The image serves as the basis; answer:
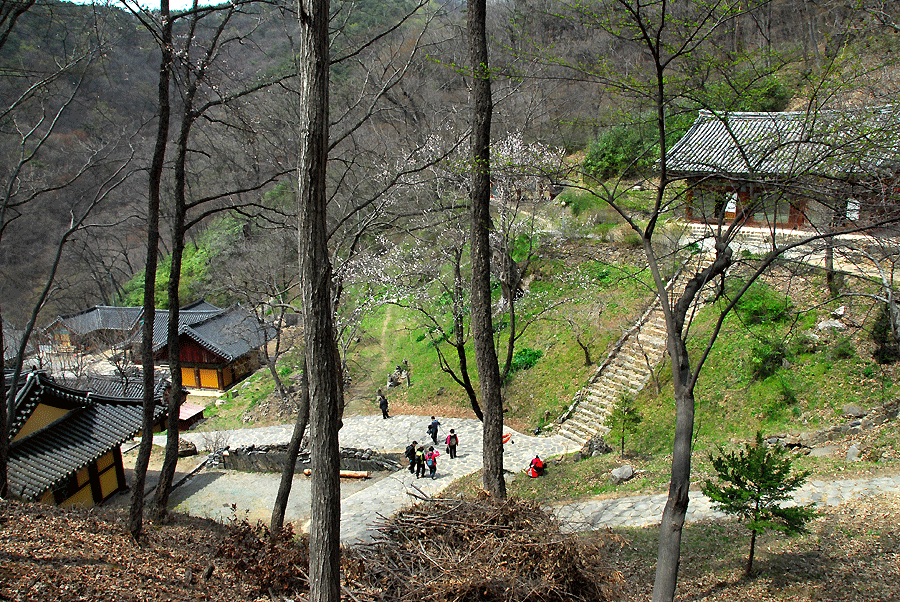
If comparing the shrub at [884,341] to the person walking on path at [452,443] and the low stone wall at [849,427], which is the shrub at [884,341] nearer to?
the low stone wall at [849,427]

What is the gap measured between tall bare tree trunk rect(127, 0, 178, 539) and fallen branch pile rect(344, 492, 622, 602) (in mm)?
4183

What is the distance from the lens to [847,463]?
34.3 feet

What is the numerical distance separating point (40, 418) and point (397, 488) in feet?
28.7

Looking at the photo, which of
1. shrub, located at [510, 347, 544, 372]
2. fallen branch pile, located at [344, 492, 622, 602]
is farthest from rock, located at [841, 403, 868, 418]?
shrub, located at [510, 347, 544, 372]

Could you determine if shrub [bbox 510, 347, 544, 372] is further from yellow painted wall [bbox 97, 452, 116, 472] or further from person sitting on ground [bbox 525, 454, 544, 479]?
yellow painted wall [bbox 97, 452, 116, 472]

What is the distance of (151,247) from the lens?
8.82m

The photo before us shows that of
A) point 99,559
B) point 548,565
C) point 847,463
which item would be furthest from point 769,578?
point 99,559

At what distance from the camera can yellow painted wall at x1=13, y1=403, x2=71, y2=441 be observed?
1270 centimetres

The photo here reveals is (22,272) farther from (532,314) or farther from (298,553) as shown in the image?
(298,553)

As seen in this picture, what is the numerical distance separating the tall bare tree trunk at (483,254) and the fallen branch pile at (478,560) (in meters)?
2.25

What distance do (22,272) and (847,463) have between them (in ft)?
138

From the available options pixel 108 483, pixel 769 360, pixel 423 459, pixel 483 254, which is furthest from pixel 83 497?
pixel 769 360

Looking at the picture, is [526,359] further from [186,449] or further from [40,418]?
[40,418]

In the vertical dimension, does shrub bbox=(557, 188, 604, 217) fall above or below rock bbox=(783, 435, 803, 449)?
above
